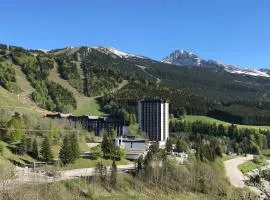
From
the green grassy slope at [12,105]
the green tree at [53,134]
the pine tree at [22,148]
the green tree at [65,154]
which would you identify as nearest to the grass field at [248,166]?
the green tree at [53,134]

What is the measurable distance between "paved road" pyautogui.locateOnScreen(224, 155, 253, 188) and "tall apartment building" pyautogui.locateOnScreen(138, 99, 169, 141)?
29.6 metres

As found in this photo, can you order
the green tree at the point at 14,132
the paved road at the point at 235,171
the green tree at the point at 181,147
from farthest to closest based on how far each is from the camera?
1. the green tree at the point at 181,147
2. the paved road at the point at 235,171
3. the green tree at the point at 14,132

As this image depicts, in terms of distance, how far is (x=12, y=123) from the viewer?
9181 cm

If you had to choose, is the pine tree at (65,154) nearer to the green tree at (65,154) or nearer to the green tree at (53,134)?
the green tree at (65,154)

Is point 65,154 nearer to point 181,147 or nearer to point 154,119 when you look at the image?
point 181,147

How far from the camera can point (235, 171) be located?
124312mm

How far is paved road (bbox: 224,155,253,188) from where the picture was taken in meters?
105

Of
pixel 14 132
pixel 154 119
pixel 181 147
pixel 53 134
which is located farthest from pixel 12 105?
pixel 14 132

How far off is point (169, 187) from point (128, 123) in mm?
101399

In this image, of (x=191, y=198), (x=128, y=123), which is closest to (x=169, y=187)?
(x=191, y=198)

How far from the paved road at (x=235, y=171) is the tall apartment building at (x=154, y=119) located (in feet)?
97.1

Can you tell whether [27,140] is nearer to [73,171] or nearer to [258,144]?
[73,171]

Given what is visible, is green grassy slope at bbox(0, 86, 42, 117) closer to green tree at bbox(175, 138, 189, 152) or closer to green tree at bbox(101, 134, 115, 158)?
green tree at bbox(175, 138, 189, 152)

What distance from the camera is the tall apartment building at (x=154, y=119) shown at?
172 metres
